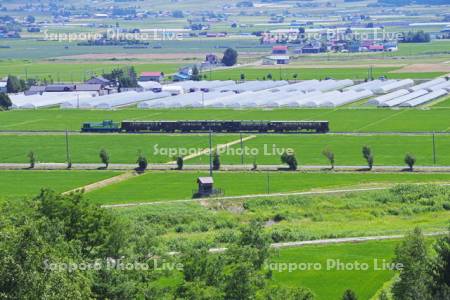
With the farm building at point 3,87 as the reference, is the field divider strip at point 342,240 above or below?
above

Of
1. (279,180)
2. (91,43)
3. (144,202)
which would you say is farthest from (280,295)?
(91,43)

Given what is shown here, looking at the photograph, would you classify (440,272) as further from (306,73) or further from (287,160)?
(306,73)

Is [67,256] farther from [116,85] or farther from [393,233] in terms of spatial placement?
[116,85]

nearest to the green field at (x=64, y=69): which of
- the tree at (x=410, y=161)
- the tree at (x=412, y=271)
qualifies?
the tree at (x=410, y=161)

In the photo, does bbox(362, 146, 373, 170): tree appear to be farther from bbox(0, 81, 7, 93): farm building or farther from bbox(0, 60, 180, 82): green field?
bbox(0, 60, 180, 82): green field

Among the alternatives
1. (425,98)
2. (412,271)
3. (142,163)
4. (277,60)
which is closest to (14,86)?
(425,98)

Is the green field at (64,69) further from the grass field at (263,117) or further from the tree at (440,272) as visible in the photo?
the tree at (440,272)
